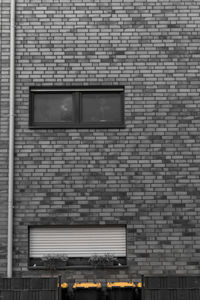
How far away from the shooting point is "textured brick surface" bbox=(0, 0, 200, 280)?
887cm

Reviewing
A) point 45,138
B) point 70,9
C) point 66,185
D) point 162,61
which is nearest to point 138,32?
point 162,61

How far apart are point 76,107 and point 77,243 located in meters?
2.89

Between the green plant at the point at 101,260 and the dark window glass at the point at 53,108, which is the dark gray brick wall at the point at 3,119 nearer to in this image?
the dark window glass at the point at 53,108

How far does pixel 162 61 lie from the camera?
30.8 ft

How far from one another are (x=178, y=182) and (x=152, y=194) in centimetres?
61

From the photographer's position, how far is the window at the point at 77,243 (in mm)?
8875

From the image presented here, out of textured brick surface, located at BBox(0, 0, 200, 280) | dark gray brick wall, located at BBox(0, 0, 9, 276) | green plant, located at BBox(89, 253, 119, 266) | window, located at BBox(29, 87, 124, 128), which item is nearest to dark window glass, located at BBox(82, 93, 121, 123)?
window, located at BBox(29, 87, 124, 128)

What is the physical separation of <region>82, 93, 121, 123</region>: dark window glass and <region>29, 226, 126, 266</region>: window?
234 centimetres

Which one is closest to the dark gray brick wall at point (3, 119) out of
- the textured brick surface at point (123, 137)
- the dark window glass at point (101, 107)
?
the textured brick surface at point (123, 137)

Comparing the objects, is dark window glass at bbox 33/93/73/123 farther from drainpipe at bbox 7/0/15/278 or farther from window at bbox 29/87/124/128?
drainpipe at bbox 7/0/15/278

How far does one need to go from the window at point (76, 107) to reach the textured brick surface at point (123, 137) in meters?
0.17

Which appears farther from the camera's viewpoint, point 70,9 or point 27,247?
point 70,9

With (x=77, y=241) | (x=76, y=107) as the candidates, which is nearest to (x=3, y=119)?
(x=76, y=107)

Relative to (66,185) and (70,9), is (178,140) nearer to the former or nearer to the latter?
(66,185)
